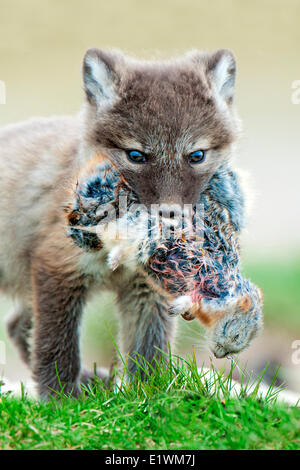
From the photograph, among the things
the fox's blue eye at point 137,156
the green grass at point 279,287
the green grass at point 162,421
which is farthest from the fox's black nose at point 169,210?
the green grass at point 279,287

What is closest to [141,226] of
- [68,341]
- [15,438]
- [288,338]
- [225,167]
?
[225,167]

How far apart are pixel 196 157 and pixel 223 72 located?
733mm

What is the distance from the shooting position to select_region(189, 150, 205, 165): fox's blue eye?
368 cm

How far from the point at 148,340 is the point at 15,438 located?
1.74 metres

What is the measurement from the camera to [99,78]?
156 inches

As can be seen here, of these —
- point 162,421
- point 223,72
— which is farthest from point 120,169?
point 162,421

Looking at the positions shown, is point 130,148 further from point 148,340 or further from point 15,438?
point 15,438

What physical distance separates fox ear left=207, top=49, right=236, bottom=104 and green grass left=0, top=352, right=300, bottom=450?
1.87 m

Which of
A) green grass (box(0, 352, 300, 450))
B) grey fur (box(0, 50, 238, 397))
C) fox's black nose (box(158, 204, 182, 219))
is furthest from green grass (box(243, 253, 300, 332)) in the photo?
fox's black nose (box(158, 204, 182, 219))

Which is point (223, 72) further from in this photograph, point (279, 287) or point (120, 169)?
point (279, 287)

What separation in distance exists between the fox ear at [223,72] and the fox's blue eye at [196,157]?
556 mm

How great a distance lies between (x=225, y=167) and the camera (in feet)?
11.5

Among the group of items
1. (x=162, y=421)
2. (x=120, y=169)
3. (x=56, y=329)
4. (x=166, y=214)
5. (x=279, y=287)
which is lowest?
(x=162, y=421)

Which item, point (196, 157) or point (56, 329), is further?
point (56, 329)
